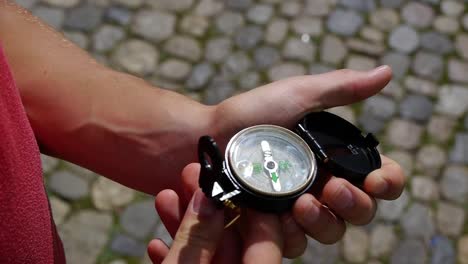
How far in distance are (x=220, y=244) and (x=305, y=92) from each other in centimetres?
60

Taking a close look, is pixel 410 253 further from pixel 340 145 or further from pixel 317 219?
pixel 317 219

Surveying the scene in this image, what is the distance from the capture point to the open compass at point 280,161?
150 cm

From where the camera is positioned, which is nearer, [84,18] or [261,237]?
[261,237]

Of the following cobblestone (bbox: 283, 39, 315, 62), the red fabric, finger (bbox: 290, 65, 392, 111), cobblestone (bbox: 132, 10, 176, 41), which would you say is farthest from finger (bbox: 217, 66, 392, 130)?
cobblestone (bbox: 132, 10, 176, 41)

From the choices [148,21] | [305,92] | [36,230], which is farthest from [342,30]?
[36,230]

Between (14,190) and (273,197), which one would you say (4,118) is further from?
(273,197)

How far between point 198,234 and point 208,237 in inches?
1.0

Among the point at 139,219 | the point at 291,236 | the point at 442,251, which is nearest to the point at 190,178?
the point at 291,236

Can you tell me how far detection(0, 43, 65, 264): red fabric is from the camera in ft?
4.08

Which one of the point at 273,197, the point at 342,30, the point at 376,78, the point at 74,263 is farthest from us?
the point at 342,30

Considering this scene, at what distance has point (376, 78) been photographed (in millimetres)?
1786

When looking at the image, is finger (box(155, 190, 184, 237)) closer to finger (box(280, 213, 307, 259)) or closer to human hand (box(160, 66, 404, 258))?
human hand (box(160, 66, 404, 258))

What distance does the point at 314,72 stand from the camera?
345 cm

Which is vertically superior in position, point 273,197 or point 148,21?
point 273,197
